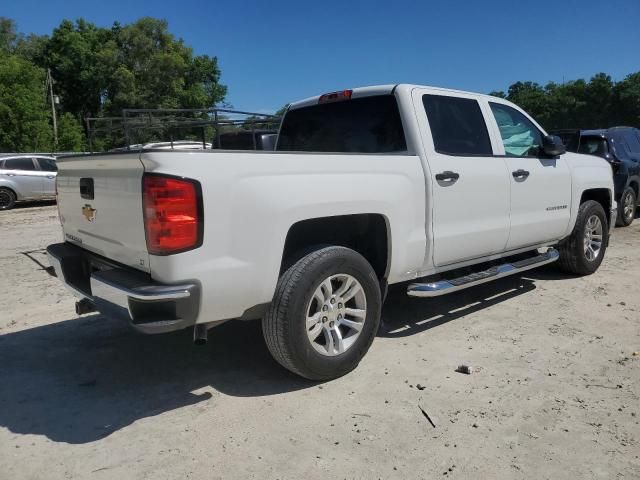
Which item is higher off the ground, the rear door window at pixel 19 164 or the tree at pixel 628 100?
the tree at pixel 628 100

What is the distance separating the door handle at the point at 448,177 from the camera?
409 cm

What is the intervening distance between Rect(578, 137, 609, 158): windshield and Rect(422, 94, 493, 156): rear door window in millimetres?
6580

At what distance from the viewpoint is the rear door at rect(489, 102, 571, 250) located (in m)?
4.89

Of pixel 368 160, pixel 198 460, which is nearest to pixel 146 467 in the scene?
pixel 198 460

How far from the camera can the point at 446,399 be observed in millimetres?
3336

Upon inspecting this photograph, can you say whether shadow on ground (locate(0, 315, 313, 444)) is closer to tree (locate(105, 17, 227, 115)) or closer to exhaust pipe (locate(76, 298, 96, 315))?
exhaust pipe (locate(76, 298, 96, 315))

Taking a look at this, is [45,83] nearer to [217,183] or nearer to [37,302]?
[37,302]

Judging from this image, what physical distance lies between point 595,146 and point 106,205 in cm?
977

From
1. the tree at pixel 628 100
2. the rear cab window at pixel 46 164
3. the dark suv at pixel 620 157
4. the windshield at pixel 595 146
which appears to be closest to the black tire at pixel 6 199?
the rear cab window at pixel 46 164

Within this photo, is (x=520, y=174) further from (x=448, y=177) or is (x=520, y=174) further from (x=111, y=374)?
(x=111, y=374)

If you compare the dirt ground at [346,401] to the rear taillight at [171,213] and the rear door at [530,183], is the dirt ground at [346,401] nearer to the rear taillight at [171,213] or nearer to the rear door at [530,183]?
the rear door at [530,183]

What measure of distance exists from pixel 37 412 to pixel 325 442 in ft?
5.82

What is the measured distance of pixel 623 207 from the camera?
416 inches

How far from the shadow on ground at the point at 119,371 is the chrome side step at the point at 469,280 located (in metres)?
0.52
